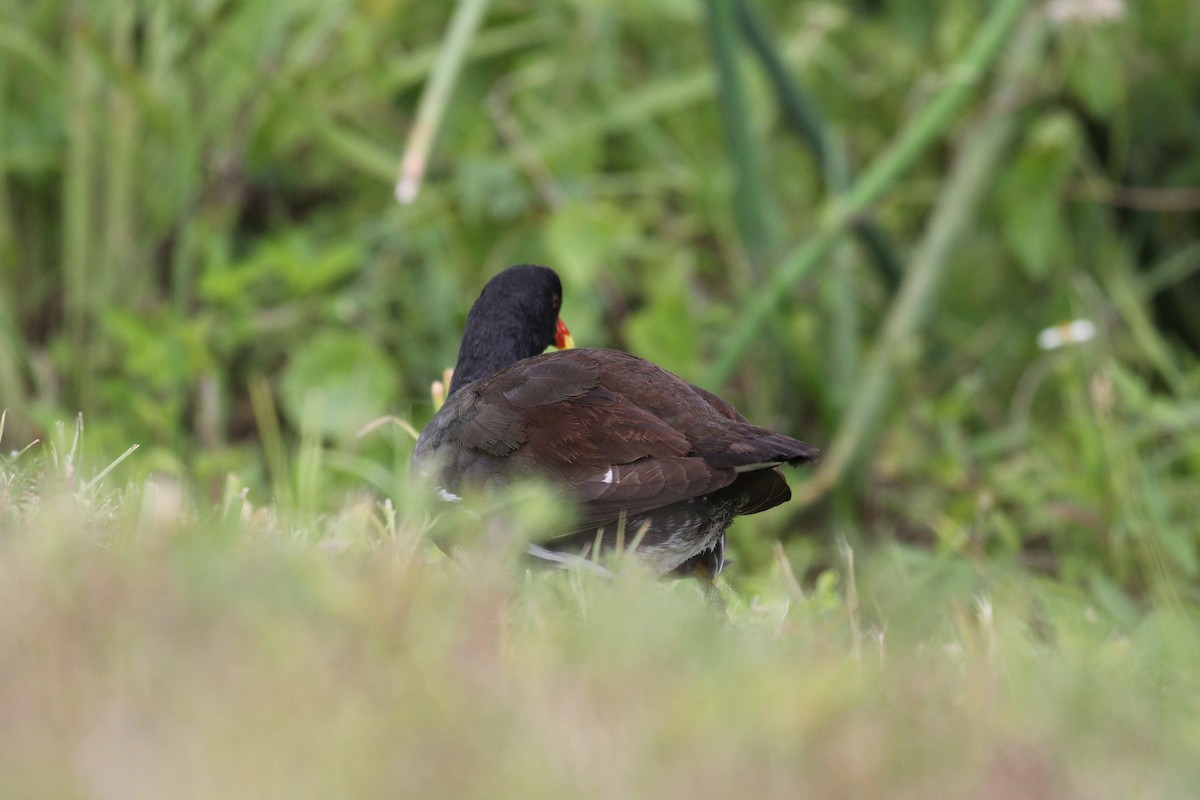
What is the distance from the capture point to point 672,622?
162 centimetres

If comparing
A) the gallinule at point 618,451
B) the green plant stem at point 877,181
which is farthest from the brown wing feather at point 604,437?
the green plant stem at point 877,181

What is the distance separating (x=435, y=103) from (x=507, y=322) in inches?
34.1

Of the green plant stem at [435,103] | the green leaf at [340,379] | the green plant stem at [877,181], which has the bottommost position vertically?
the green leaf at [340,379]

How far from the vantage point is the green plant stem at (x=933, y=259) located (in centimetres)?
432

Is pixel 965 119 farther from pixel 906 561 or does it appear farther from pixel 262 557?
pixel 262 557

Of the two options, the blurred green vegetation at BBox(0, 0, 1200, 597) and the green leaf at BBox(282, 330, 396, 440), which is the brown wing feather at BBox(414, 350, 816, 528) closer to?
the blurred green vegetation at BBox(0, 0, 1200, 597)

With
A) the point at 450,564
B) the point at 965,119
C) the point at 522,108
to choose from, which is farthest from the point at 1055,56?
the point at 450,564

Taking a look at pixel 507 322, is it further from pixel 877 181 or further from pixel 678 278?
pixel 678 278

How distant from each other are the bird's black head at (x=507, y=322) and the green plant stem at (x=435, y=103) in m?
0.41

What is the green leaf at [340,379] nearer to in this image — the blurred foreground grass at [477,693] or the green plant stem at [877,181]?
the green plant stem at [877,181]

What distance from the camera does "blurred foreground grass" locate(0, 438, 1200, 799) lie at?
48.8 inches

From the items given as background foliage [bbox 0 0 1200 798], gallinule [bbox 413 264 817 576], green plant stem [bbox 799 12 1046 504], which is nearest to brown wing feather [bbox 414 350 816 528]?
gallinule [bbox 413 264 817 576]

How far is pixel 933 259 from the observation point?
4.54 meters

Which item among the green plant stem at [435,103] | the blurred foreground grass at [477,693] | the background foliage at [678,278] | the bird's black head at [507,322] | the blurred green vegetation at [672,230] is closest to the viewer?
the blurred foreground grass at [477,693]
